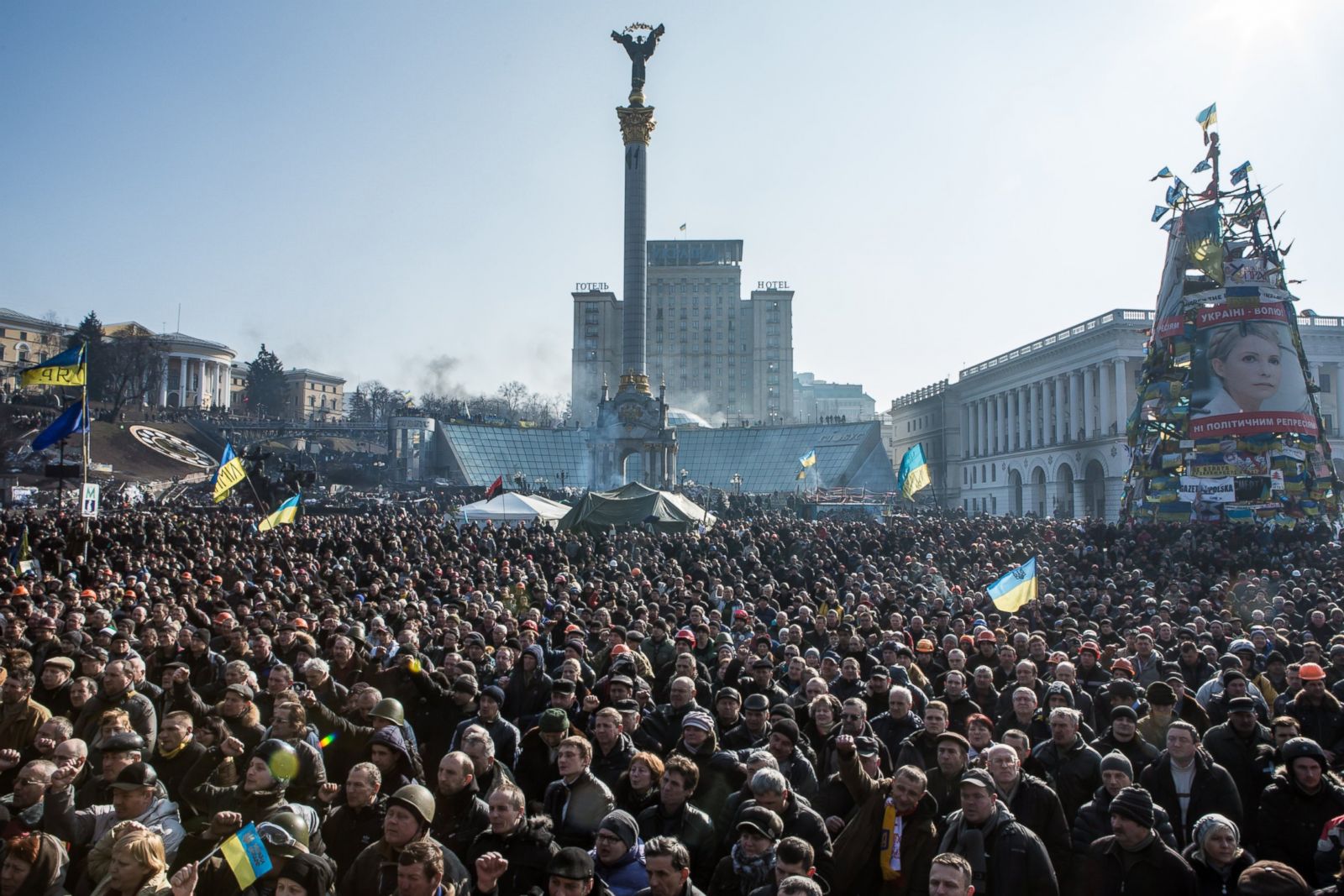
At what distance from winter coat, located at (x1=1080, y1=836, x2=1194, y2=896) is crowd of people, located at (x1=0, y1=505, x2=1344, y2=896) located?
0.01 m

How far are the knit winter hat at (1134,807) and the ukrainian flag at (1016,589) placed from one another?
999 centimetres

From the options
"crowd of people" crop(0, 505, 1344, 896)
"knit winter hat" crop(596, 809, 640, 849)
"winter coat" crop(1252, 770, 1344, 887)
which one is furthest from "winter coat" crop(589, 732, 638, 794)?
"winter coat" crop(1252, 770, 1344, 887)

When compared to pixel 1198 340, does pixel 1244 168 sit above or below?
above

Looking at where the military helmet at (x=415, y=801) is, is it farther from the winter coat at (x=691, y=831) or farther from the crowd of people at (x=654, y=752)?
the winter coat at (x=691, y=831)

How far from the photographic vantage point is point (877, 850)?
550 centimetres

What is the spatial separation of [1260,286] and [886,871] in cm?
2564

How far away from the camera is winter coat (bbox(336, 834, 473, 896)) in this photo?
4.70 meters

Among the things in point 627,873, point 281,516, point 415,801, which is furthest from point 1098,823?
point 281,516

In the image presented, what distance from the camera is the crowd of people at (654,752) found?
4.93 m

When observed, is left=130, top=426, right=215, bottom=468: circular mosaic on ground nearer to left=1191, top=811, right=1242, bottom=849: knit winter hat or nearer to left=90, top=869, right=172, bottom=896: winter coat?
left=90, top=869, right=172, bottom=896: winter coat

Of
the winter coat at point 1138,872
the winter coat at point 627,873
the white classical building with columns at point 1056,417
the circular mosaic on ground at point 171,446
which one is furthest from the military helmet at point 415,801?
the circular mosaic on ground at point 171,446

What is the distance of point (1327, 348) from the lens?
57.6 m

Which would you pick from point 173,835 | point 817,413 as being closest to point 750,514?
point 173,835

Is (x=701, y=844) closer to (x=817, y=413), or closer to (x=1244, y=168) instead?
(x=1244, y=168)
